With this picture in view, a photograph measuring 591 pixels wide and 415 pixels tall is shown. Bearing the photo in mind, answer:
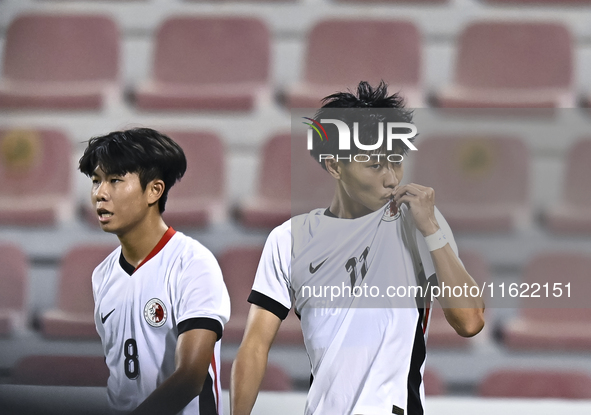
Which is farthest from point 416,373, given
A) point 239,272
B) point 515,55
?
point 515,55

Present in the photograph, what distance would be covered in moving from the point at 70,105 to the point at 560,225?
4.25 ft

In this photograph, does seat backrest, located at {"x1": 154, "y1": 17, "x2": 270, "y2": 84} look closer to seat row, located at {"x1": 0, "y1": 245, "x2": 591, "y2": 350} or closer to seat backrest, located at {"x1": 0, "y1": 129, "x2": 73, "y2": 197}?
seat backrest, located at {"x1": 0, "y1": 129, "x2": 73, "y2": 197}

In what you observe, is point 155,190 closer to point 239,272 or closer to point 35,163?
point 239,272

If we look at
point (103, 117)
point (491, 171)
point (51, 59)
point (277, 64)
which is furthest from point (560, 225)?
point (51, 59)

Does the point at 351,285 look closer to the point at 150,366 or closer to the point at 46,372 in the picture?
the point at 150,366

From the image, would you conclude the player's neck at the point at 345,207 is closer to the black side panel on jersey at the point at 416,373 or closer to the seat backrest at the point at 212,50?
the black side panel on jersey at the point at 416,373

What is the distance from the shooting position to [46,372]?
117 cm

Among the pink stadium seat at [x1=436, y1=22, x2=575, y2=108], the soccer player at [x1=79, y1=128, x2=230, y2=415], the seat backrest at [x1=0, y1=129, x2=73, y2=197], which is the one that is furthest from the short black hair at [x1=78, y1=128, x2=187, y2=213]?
the pink stadium seat at [x1=436, y1=22, x2=575, y2=108]

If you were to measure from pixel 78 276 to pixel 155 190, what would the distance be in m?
0.47

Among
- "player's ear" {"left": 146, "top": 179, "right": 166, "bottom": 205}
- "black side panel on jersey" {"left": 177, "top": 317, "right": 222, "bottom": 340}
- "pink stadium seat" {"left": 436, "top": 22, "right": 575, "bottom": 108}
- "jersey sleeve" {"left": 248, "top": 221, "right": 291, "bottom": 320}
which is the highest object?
"pink stadium seat" {"left": 436, "top": 22, "right": 575, "bottom": 108}

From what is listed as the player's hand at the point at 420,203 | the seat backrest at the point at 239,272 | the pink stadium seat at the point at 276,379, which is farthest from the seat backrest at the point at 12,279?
the player's hand at the point at 420,203

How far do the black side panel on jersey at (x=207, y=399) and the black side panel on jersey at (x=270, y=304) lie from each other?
137mm

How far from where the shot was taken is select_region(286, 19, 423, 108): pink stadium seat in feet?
5.36

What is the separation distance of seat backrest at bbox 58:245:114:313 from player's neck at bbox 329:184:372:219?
0.54 meters
